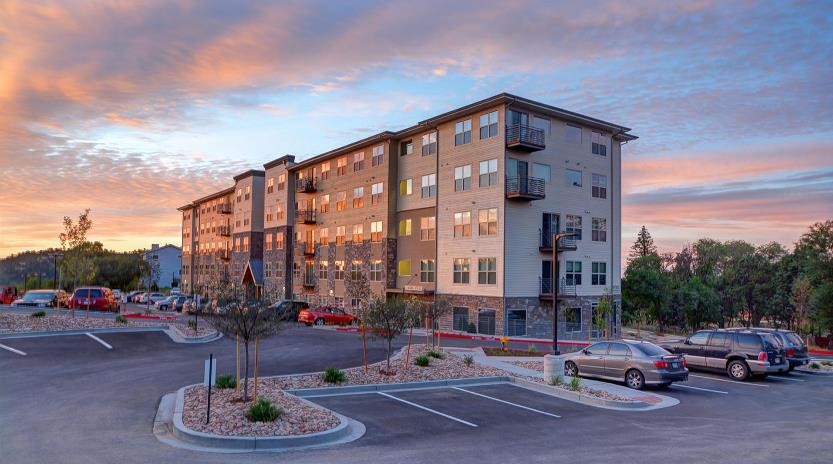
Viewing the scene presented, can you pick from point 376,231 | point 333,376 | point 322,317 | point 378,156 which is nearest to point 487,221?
point 376,231

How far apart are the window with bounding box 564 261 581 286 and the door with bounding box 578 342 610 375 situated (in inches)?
822

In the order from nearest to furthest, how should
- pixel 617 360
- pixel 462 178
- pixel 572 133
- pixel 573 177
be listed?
pixel 617 360, pixel 462 178, pixel 573 177, pixel 572 133

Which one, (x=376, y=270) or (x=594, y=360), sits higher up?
(x=376, y=270)

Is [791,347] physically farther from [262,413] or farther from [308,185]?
[308,185]

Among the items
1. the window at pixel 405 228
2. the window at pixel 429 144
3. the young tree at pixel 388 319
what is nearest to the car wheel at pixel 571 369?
the young tree at pixel 388 319

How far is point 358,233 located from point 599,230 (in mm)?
20188

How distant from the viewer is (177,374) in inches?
749

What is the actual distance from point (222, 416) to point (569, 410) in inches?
326

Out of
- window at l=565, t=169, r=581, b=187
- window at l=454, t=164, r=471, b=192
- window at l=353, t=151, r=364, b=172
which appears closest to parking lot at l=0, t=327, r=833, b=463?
window at l=454, t=164, r=471, b=192

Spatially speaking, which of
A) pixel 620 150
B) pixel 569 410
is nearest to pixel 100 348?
pixel 569 410

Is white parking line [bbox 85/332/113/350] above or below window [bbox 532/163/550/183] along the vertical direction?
below

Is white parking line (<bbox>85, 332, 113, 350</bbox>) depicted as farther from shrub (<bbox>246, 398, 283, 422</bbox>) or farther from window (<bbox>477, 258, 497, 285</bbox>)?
window (<bbox>477, 258, 497, 285</bbox>)

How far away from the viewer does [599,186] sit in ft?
144

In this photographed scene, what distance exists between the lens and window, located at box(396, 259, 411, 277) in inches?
1873
